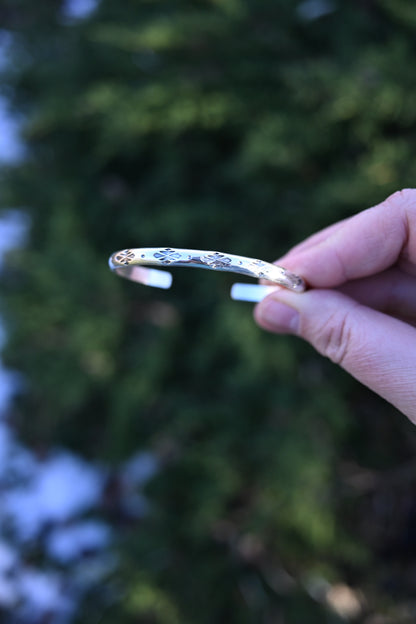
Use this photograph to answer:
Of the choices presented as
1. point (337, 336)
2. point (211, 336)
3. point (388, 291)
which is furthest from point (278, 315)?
point (211, 336)

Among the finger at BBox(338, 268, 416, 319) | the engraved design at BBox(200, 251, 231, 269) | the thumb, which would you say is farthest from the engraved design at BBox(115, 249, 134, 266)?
the finger at BBox(338, 268, 416, 319)

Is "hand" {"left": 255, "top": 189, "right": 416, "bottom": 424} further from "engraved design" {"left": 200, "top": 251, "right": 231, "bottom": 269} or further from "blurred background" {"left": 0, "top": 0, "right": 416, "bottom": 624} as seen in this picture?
"blurred background" {"left": 0, "top": 0, "right": 416, "bottom": 624}

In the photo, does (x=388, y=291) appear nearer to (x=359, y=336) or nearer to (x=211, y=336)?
(x=359, y=336)

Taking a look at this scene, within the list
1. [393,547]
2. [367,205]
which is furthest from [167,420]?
[367,205]

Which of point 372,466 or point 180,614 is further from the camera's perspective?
point 372,466

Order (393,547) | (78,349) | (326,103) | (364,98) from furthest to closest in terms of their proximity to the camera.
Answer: (78,349) < (393,547) < (326,103) < (364,98)

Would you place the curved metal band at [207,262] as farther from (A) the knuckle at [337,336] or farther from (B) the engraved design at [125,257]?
(A) the knuckle at [337,336]

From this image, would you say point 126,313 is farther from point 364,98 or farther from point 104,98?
point 364,98
